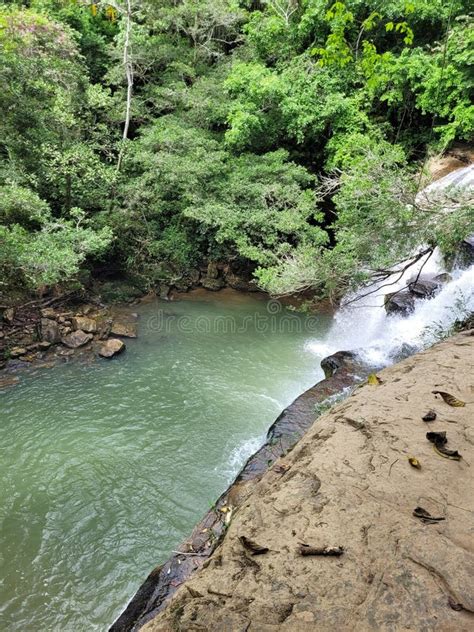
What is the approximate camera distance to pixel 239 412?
26.0 feet

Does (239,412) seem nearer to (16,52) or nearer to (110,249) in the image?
(110,249)

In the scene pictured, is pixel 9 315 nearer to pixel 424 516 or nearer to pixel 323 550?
pixel 323 550

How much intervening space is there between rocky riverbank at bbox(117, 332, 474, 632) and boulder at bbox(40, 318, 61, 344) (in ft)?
25.0

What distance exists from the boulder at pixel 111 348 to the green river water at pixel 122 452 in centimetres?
22

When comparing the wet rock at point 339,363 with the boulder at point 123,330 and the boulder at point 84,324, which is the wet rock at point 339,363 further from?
the boulder at point 84,324

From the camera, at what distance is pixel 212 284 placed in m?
14.0

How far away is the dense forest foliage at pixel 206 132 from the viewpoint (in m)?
9.43

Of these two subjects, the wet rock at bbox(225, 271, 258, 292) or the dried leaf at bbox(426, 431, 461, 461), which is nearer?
the dried leaf at bbox(426, 431, 461, 461)

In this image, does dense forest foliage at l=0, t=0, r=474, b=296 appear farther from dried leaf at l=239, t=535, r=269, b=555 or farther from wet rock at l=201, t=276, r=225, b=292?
dried leaf at l=239, t=535, r=269, b=555

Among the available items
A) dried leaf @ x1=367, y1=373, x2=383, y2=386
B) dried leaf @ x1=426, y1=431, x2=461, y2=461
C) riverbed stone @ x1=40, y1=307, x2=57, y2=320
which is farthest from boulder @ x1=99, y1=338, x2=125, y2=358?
dried leaf @ x1=426, y1=431, x2=461, y2=461

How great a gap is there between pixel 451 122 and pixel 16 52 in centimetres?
1217

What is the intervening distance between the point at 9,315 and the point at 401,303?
10.0 metres

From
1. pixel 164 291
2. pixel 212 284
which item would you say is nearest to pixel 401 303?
pixel 212 284

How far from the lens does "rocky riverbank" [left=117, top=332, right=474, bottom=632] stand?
1.73 meters
